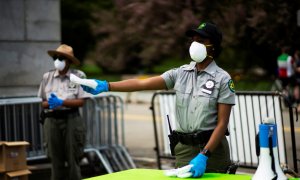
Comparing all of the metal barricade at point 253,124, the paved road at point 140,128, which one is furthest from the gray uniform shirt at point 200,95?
the paved road at point 140,128

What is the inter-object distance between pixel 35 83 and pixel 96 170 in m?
1.61

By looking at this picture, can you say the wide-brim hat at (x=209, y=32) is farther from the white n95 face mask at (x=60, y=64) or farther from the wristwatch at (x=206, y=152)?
the white n95 face mask at (x=60, y=64)

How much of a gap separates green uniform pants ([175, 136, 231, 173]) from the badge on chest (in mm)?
435

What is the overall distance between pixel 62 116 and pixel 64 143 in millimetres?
340

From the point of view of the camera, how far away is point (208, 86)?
15.0ft

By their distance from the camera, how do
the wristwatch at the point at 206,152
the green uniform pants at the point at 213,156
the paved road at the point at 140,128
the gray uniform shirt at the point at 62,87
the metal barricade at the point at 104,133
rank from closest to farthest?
the wristwatch at the point at 206,152
the green uniform pants at the point at 213,156
the gray uniform shirt at the point at 62,87
the paved road at the point at 140,128
the metal barricade at the point at 104,133

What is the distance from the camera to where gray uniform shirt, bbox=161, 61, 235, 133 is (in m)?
4.55

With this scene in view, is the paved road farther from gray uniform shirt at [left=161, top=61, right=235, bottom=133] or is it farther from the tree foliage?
gray uniform shirt at [left=161, top=61, right=235, bottom=133]

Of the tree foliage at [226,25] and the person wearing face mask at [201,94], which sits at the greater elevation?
the tree foliage at [226,25]

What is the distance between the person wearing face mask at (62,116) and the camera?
23.7ft

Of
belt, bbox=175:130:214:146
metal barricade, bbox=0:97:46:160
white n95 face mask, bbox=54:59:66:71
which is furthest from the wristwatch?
metal barricade, bbox=0:97:46:160

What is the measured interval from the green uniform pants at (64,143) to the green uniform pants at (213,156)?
269 cm

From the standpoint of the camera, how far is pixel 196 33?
4.63 m

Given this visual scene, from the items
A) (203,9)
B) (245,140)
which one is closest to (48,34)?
(245,140)
